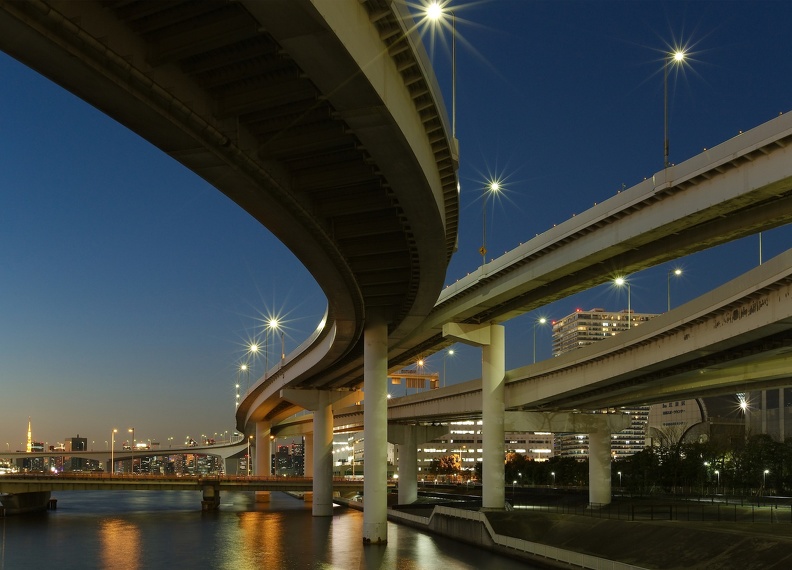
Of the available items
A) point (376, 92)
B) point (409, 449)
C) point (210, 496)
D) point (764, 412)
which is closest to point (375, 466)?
point (376, 92)

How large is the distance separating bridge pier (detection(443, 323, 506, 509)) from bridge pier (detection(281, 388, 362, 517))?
2160cm

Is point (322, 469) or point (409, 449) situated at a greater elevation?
point (322, 469)

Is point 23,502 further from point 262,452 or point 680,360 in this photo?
point 680,360

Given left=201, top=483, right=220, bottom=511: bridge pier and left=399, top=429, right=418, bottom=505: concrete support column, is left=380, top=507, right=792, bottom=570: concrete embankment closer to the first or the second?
left=399, top=429, right=418, bottom=505: concrete support column

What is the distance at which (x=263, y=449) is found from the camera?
127750 millimetres

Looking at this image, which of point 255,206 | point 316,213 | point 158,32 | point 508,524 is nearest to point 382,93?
point 158,32

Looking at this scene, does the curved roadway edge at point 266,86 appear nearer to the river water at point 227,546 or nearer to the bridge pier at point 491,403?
the river water at point 227,546

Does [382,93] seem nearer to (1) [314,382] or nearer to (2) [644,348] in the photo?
(2) [644,348]

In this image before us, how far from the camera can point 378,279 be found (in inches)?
1676

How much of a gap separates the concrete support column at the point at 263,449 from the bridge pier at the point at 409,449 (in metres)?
35.4

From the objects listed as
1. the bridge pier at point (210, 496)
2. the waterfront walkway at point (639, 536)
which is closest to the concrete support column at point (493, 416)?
the waterfront walkway at point (639, 536)

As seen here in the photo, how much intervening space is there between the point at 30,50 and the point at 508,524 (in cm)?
4039

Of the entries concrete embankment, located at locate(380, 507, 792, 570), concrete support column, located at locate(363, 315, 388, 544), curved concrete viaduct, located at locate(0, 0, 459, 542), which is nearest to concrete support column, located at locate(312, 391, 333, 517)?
concrete embankment, located at locate(380, 507, 792, 570)

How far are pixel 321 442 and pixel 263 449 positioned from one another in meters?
52.0
